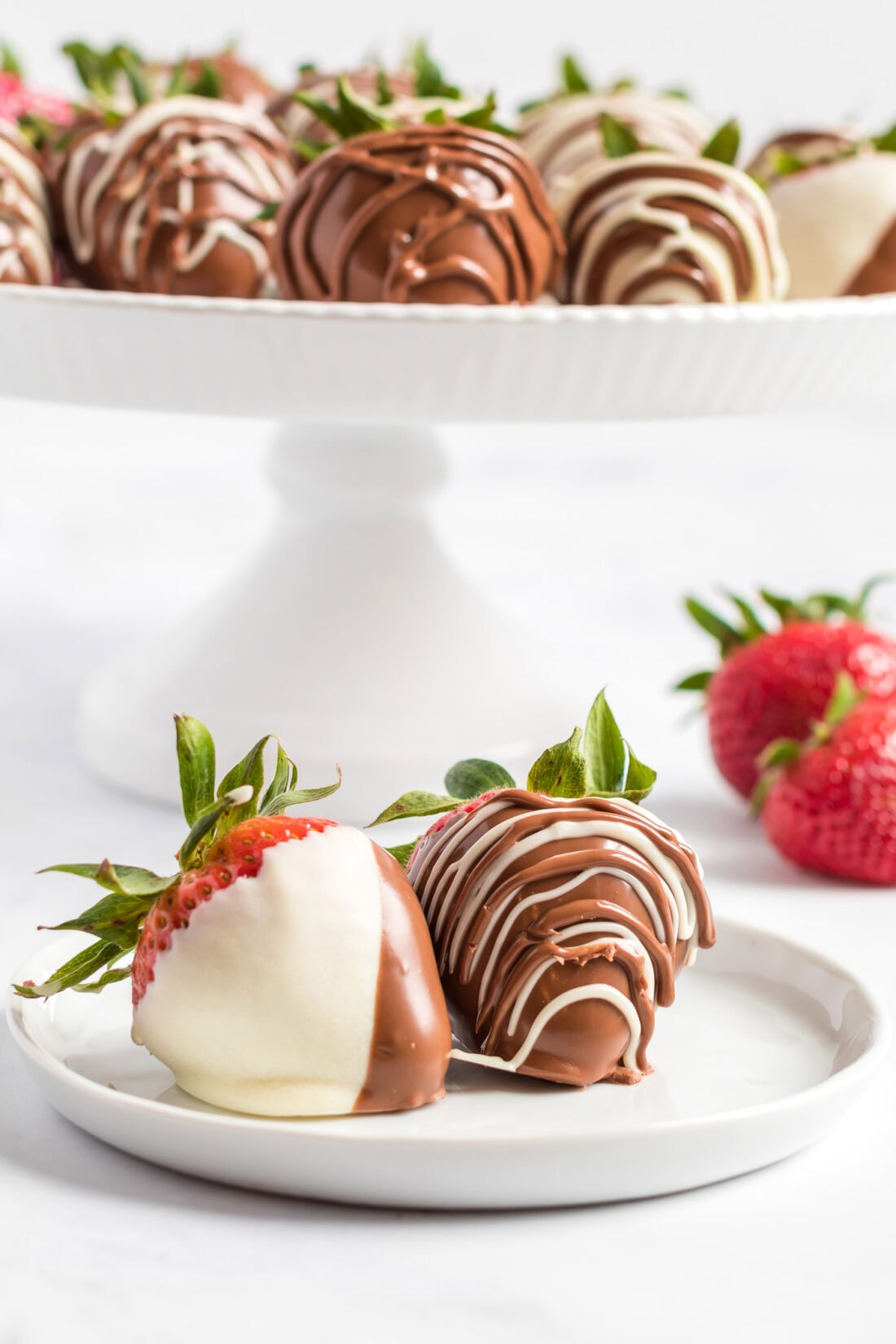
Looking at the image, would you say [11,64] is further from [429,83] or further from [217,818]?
[217,818]

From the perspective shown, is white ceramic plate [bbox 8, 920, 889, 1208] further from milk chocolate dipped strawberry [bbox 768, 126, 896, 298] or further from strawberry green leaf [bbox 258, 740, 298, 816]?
milk chocolate dipped strawberry [bbox 768, 126, 896, 298]

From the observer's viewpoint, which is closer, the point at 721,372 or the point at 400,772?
the point at 721,372

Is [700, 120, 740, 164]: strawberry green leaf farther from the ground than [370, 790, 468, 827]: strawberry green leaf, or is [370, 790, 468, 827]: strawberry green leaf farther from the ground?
[700, 120, 740, 164]: strawberry green leaf

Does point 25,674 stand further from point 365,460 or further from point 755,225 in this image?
point 755,225

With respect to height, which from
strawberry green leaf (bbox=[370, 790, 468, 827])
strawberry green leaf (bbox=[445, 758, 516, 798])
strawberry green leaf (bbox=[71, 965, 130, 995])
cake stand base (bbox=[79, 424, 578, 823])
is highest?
strawberry green leaf (bbox=[370, 790, 468, 827])

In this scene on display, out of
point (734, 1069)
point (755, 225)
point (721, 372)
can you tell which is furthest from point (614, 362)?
point (734, 1069)

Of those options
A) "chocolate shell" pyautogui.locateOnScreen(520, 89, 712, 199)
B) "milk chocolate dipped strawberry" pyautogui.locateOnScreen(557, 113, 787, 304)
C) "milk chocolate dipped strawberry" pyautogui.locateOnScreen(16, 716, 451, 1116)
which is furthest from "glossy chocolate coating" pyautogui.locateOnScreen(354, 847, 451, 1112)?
"chocolate shell" pyautogui.locateOnScreen(520, 89, 712, 199)
